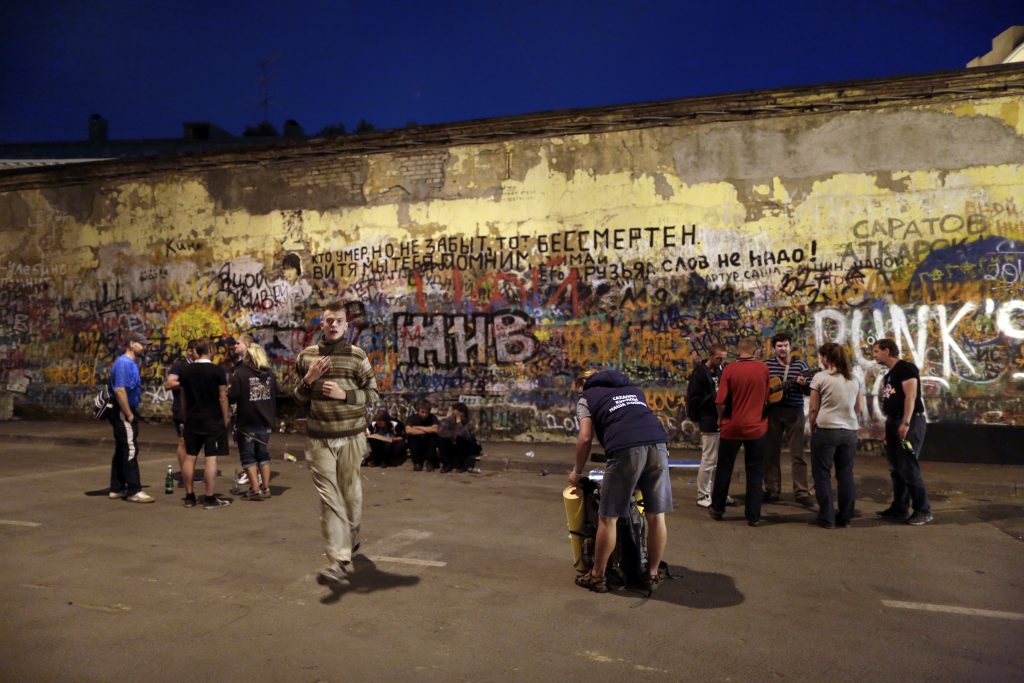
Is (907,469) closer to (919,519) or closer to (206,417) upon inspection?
(919,519)

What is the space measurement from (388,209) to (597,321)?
4.67 m

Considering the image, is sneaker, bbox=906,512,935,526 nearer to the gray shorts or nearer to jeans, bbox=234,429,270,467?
the gray shorts

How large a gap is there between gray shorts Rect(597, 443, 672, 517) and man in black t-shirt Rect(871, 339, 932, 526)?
3523mm

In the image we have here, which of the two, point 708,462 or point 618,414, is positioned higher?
point 618,414

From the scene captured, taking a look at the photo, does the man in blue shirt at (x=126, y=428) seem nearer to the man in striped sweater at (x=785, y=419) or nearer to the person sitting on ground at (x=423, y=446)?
the person sitting on ground at (x=423, y=446)

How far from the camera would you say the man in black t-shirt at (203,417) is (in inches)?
339

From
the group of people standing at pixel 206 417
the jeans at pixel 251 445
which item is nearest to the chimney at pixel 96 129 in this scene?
the group of people standing at pixel 206 417

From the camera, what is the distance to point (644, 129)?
13.6m

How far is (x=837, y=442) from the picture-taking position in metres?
7.69

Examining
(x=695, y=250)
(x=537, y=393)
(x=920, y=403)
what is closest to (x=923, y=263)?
(x=695, y=250)

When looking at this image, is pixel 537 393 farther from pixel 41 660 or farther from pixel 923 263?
pixel 41 660

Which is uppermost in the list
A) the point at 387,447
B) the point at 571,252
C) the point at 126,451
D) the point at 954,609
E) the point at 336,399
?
the point at 571,252

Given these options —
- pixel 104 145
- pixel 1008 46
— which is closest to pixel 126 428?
pixel 1008 46

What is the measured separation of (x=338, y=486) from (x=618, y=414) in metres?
2.19
